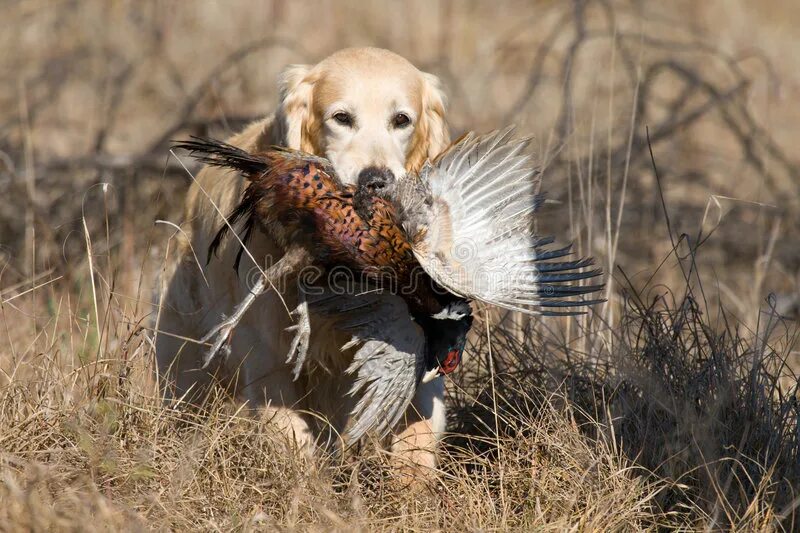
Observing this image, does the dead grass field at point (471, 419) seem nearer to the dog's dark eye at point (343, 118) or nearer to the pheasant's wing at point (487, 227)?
the pheasant's wing at point (487, 227)

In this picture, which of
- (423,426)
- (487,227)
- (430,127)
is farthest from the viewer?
(430,127)

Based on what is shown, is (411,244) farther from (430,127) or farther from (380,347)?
(430,127)

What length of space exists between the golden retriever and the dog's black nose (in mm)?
11

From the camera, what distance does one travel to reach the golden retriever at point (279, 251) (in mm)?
3342

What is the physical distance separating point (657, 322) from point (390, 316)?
0.96m

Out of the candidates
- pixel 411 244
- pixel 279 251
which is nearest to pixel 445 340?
pixel 411 244

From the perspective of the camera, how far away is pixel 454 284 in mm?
2676

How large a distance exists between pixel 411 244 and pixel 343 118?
3.10 ft

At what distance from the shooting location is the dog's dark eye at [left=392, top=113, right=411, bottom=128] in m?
3.54

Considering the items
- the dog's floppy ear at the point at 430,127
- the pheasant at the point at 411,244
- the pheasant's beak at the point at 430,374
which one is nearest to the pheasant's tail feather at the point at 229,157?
the pheasant at the point at 411,244

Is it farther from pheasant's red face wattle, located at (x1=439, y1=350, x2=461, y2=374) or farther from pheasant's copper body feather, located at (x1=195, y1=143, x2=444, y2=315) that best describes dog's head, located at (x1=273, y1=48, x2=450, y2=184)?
pheasant's red face wattle, located at (x1=439, y1=350, x2=461, y2=374)

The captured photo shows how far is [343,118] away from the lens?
3531 mm

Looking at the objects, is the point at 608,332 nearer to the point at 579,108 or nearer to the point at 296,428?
the point at 296,428

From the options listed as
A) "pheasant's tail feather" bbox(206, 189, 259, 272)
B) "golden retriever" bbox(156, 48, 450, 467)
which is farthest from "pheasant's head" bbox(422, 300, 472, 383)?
"pheasant's tail feather" bbox(206, 189, 259, 272)
